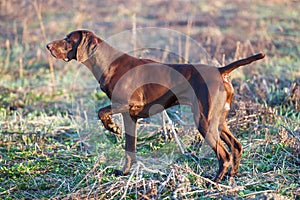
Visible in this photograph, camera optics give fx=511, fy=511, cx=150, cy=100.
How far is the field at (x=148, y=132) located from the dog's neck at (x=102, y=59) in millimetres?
837

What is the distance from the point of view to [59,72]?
396 inches

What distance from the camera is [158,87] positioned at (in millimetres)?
4684

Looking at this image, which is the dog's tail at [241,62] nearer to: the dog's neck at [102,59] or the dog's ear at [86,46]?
the dog's neck at [102,59]

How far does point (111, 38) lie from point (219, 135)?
26.0 feet

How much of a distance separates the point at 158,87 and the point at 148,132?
1.58 meters

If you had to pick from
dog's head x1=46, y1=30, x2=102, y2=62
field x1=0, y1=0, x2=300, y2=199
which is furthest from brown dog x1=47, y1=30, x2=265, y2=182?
field x1=0, y1=0, x2=300, y2=199

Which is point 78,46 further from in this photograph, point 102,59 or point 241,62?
point 241,62

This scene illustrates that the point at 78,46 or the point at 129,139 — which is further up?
the point at 78,46

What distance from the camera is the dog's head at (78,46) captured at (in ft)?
15.5

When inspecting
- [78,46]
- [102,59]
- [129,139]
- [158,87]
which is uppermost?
[78,46]

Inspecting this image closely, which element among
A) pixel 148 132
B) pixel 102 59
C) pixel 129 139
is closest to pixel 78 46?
pixel 102 59

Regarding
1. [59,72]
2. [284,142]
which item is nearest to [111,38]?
[59,72]

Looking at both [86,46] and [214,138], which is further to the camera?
[86,46]

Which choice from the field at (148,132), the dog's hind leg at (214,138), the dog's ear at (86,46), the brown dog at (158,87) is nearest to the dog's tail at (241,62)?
the brown dog at (158,87)
